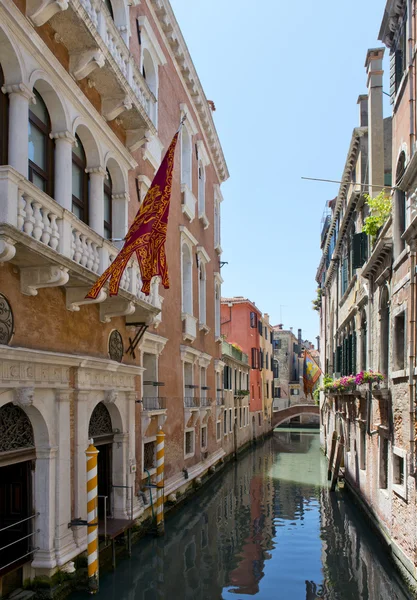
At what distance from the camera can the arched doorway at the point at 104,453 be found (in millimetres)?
→ 9414

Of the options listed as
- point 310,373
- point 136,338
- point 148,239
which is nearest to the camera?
point 148,239

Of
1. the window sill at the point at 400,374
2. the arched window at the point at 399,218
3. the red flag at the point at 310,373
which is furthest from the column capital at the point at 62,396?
the red flag at the point at 310,373

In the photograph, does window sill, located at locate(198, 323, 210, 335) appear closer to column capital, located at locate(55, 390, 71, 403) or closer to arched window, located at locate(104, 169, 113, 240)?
arched window, located at locate(104, 169, 113, 240)

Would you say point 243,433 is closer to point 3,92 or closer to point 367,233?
point 367,233

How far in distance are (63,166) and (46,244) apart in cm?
170

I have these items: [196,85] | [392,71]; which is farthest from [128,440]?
[196,85]

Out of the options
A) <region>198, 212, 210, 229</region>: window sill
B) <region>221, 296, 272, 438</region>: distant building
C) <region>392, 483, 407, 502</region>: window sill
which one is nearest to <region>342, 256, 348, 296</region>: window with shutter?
<region>198, 212, 210, 229</region>: window sill

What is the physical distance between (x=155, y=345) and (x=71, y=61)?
6008 millimetres

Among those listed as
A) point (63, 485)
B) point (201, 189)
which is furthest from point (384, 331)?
point (201, 189)

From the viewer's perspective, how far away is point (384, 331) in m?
12.0

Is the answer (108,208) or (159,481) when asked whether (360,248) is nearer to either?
(108,208)

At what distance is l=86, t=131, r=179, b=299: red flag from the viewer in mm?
7371

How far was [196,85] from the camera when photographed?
16625 millimetres

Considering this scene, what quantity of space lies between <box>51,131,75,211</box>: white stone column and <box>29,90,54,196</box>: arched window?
9 centimetres
